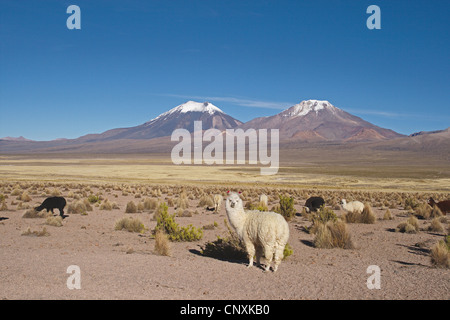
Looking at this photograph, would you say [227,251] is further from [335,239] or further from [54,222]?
[54,222]

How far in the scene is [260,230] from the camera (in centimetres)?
806

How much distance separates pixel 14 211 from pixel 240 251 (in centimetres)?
1320

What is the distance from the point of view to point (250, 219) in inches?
335

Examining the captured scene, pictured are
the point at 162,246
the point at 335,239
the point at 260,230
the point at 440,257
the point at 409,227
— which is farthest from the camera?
the point at 409,227

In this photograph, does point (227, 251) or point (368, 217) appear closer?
point (227, 251)

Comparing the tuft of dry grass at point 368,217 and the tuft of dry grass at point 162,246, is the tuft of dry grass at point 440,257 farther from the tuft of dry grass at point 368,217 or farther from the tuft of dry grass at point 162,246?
the tuft of dry grass at point 368,217

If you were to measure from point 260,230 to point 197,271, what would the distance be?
158 centimetres

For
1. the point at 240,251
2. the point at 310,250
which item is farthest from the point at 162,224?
the point at 310,250

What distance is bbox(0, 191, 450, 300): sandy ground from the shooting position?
6535 millimetres

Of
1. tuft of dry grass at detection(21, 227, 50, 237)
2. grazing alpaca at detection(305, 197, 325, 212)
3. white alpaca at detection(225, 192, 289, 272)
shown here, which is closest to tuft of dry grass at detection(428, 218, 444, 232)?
grazing alpaca at detection(305, 197, 325, 212)

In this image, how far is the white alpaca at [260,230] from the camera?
7.93 meters

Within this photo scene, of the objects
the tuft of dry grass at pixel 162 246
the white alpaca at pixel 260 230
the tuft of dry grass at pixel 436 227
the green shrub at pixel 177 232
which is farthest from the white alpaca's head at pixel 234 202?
the tuft of dry grass at pixel 436 227

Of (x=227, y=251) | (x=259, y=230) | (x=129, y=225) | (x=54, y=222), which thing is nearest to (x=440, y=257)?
(x=259, y=230)
